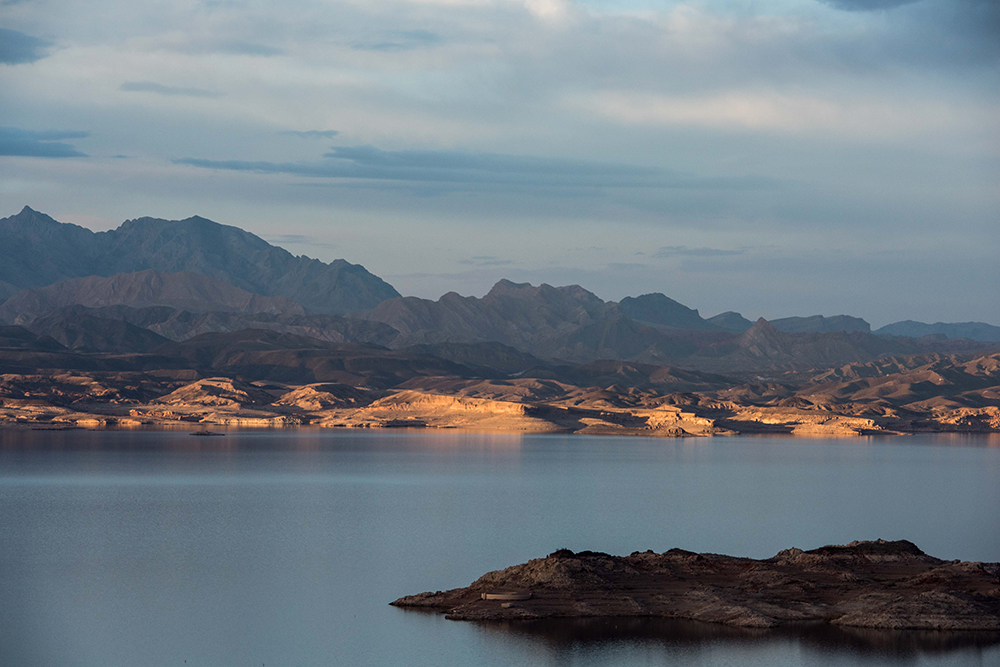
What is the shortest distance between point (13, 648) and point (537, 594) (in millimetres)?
18881

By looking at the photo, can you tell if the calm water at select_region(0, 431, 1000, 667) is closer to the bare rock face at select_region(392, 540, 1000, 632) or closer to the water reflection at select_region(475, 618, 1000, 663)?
the water reflection at select_region(475, 618, 1000, 663)

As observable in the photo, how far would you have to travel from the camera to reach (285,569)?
55.2 meters

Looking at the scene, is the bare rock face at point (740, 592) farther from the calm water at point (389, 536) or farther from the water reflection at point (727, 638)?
the calm water at point (389, 536)

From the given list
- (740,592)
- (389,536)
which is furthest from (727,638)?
(389,536)

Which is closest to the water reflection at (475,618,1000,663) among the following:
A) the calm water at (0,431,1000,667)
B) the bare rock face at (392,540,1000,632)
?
the calm water at (0,431,1000,667)

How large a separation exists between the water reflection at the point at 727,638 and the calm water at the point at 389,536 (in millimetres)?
125

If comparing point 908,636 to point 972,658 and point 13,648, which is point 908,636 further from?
point 13,648

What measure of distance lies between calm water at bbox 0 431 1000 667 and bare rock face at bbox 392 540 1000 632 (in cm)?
132

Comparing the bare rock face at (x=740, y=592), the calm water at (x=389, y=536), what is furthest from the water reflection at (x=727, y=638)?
the bare rock face at (x=740, y=592)

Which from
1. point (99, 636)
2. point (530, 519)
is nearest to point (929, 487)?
point (530, 519)

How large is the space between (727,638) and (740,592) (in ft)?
16.8

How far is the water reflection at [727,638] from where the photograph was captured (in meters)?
39.2

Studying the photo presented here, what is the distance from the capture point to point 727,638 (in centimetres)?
4031

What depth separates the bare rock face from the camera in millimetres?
42281
